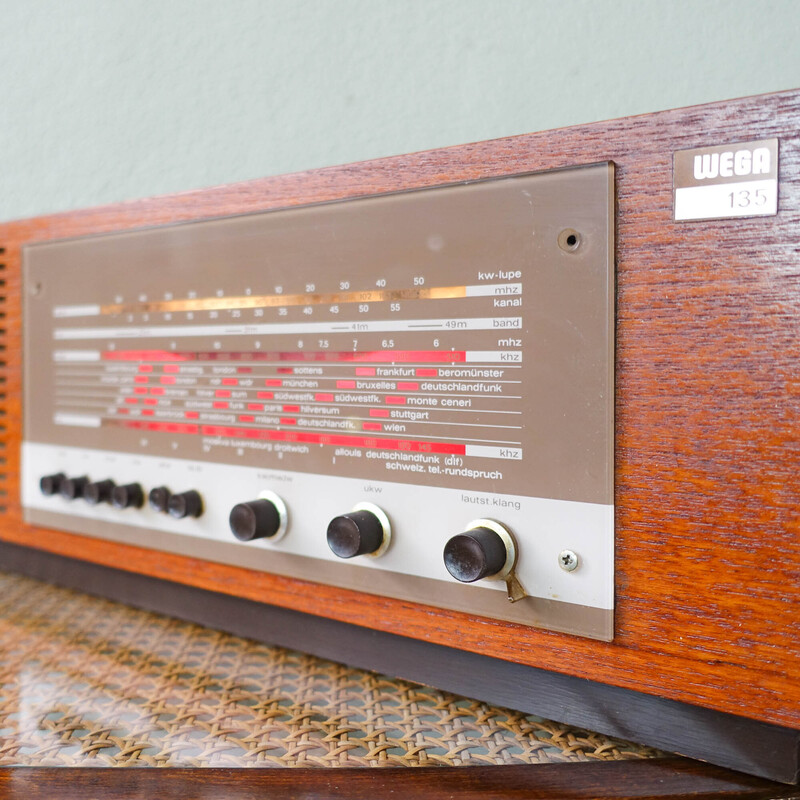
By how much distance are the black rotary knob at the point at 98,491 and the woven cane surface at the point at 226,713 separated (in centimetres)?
12

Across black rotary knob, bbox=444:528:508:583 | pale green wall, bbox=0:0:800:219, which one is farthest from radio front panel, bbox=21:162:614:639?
pale green wall, bbox=0:0:800:219

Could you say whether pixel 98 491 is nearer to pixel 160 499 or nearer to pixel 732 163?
pixel 160 499

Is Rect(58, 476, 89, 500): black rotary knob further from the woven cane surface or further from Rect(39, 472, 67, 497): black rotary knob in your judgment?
the woven cane surface

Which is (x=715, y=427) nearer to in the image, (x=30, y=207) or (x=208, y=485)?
(x=208, y=485)

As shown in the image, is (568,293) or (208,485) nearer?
(568,293)

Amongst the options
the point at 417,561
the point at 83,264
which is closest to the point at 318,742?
the point at 417,561

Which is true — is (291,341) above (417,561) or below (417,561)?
above

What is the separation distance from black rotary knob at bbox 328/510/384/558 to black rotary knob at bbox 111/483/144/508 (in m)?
0.26

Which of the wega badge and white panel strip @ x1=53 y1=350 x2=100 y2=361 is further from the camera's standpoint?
→ white panel strip @ x1=53 y1=350 x2=100 y2=361

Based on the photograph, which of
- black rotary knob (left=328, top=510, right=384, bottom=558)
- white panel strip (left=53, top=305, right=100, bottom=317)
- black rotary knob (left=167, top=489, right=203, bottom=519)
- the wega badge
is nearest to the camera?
→ the wega badge

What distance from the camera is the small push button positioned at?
491 mm

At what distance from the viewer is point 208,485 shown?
0.62 metres

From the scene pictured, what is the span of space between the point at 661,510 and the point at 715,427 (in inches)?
2.2

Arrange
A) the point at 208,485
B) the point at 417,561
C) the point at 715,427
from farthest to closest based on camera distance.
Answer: the point at 208,485 < the point at 417,561 < the point at 715,427
